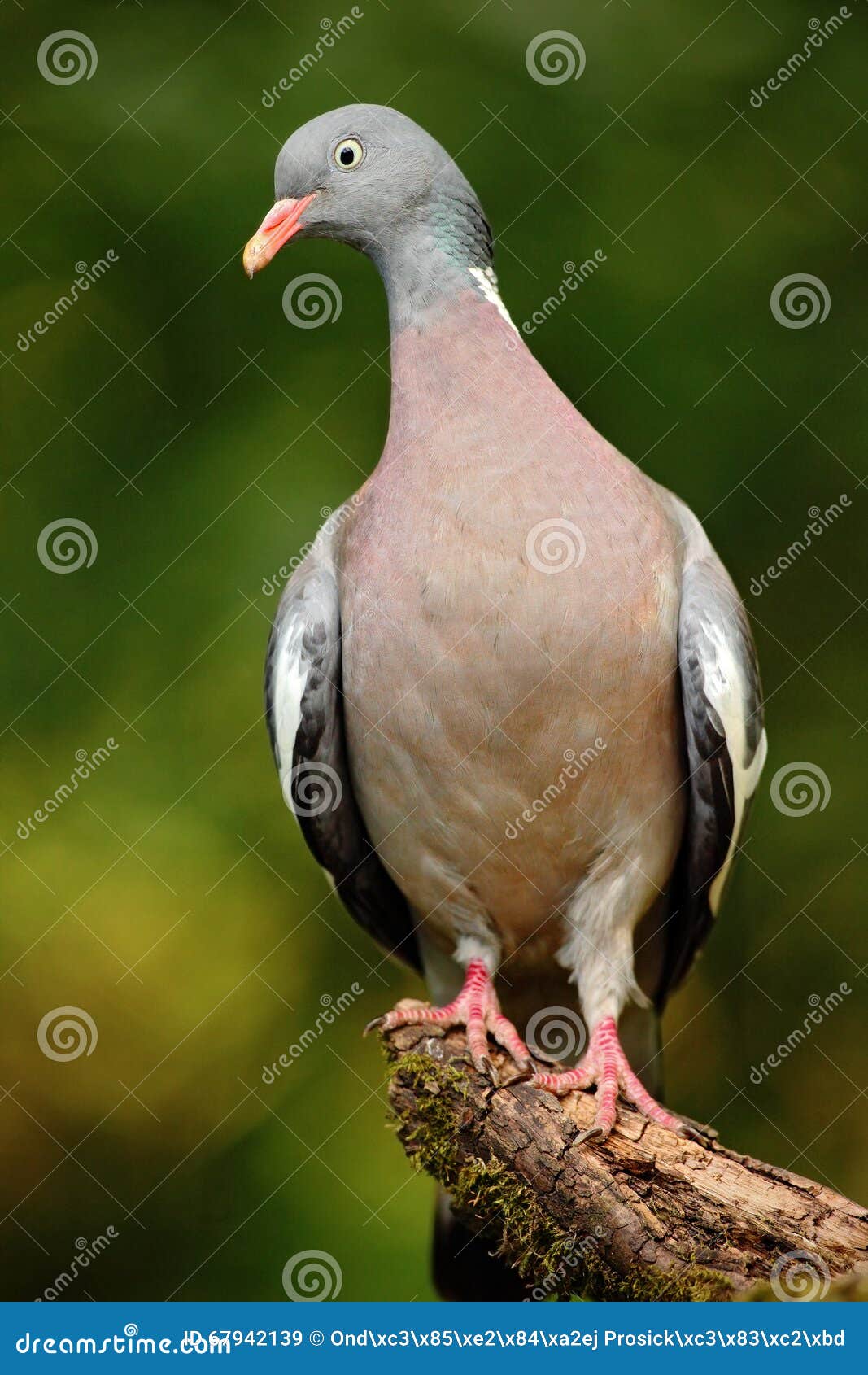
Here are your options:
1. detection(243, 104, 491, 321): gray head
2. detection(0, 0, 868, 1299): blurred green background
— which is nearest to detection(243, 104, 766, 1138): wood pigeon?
detection(243, 104, 491, 321): gray head

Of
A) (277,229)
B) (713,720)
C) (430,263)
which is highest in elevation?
(430,263)

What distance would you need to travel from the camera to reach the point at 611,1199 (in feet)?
8.47

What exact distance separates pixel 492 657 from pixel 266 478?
5.58ft

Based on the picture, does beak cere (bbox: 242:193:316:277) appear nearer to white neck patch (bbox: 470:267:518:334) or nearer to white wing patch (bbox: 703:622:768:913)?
white neck patch (bbox: 470:267:518:334)

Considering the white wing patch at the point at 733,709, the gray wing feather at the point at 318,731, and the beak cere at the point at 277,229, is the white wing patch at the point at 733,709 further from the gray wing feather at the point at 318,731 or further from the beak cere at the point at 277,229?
the beak cere at the point at 277,229

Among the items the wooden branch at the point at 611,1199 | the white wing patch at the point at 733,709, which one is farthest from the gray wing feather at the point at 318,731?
the white wing patch at the point at 733,709

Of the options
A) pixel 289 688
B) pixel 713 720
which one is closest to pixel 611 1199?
pixel 713 720

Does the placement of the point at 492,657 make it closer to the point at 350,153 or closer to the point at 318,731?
the point at 318,731

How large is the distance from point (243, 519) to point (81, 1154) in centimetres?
213

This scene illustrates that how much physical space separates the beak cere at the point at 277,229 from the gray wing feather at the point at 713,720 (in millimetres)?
1132

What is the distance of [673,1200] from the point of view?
8.51 feet

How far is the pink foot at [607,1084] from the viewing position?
9.14ft

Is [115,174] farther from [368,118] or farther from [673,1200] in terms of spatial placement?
[673,1200]

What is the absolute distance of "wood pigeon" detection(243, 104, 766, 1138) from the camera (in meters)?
2.91
